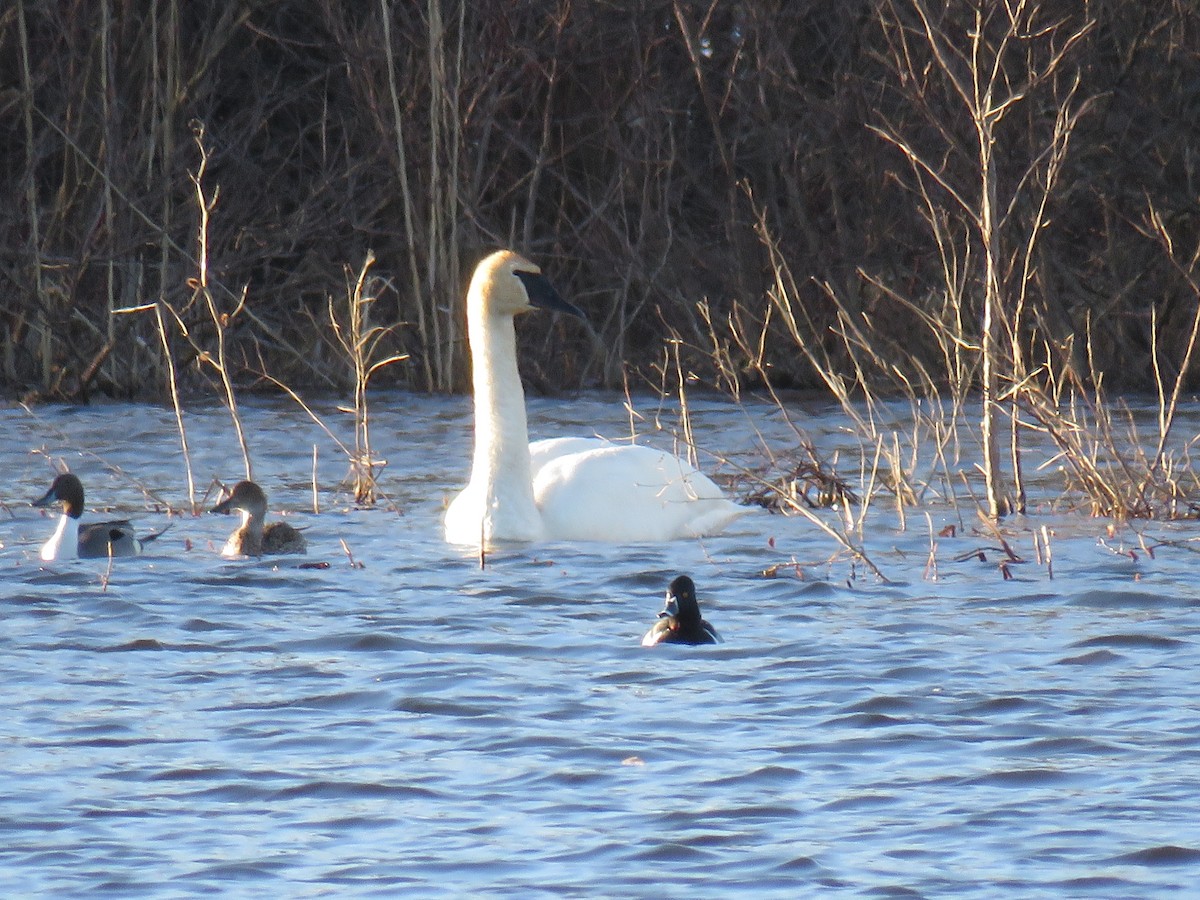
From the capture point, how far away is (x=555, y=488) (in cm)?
927

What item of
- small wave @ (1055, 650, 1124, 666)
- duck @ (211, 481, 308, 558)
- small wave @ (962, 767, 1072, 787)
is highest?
duck @ (211, 481, 308, 558)

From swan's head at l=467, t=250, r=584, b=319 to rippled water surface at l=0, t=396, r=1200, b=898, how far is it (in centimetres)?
103

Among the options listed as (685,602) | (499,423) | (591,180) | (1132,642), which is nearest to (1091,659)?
(1132,642)

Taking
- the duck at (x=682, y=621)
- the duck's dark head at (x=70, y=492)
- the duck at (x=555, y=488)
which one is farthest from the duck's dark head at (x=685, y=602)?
the duck's dark head at (x=70, y=492)

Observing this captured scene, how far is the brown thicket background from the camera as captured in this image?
51.0 ft

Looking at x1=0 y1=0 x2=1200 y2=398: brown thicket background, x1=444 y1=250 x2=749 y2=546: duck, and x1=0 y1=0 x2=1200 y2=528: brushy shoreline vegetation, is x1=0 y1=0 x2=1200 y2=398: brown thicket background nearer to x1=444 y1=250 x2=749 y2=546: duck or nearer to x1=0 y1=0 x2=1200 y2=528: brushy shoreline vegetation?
x1=0 y1=0 x2=1200 y2=528: brushy shoreline vegetation

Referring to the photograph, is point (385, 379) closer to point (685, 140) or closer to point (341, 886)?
point (685, 140)

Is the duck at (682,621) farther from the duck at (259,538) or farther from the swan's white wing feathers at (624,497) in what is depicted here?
the duck at (259,538)

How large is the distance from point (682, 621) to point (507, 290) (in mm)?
3289

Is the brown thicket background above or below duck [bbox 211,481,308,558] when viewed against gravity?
above

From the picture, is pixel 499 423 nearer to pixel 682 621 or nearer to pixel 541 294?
pixel 541 294

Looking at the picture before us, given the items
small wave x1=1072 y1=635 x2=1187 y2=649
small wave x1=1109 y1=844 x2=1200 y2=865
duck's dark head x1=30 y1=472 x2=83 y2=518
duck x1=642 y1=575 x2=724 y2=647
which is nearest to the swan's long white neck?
duck's dark head x1=30 y1=472 x2=83 y2=518

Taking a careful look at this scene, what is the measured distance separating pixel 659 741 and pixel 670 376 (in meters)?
11.4

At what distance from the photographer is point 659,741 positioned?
5547mm
